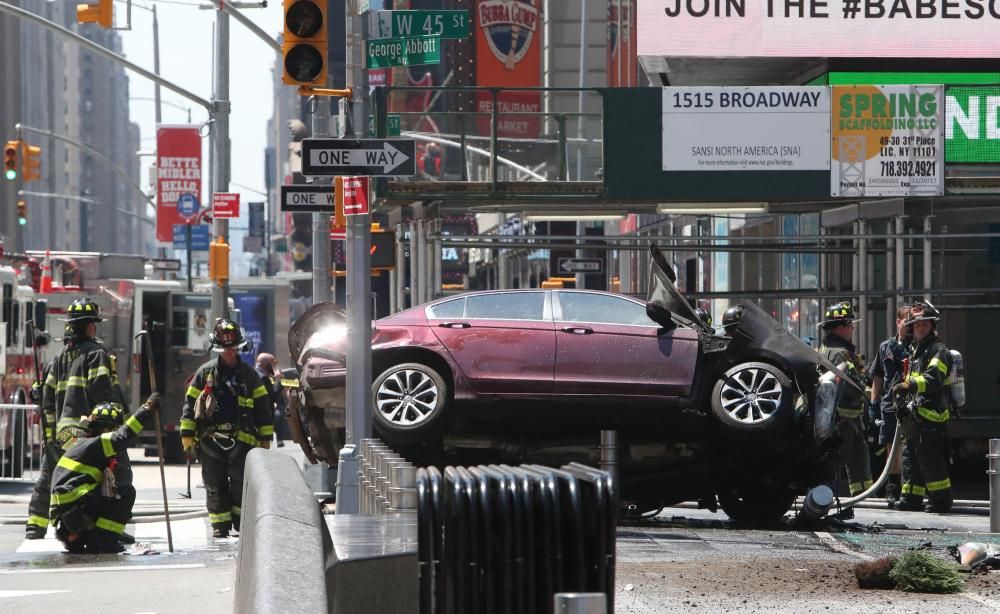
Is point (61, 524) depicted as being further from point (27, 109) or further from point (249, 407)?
point (27, 109)

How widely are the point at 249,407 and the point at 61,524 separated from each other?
177cm

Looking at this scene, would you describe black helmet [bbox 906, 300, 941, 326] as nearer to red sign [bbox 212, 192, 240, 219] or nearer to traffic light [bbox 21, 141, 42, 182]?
red sign [bbox 212, 192, 240, 219]

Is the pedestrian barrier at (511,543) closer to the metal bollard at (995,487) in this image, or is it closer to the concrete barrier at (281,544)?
the concrete barrier at (281,544)

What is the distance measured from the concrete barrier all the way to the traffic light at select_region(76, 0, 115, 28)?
13.4 meters

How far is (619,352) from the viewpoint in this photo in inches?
523

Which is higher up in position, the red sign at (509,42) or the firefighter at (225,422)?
the red sign at (509,42)

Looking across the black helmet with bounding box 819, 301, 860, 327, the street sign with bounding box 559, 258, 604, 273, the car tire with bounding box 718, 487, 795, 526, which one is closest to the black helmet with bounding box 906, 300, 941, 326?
the black helmet with bounding box 819, 301, 860, 327

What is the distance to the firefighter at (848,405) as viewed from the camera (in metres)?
13.9

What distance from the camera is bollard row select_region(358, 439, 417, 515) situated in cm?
660

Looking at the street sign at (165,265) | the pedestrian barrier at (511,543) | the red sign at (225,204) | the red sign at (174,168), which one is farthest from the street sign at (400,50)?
the red sign at (174,168)

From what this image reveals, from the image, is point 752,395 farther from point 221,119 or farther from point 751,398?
point 221,119

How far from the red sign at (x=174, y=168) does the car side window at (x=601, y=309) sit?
116 feet

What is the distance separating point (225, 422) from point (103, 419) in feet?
3.25

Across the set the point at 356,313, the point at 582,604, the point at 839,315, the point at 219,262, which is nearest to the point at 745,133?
the point at 839,315
